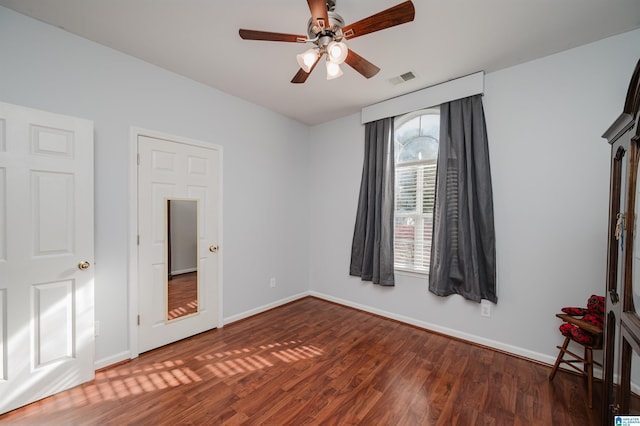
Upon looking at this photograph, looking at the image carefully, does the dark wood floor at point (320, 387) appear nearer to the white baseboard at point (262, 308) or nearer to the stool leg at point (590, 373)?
the stool leg at point (590, 373)

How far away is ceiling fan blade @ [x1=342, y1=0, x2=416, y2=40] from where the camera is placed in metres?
1.41

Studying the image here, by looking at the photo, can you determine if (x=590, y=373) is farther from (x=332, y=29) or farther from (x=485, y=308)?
(x=332, y=29)

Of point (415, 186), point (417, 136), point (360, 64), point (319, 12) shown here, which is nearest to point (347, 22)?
point (360, 64)

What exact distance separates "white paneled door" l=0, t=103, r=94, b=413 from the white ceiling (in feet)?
2.72

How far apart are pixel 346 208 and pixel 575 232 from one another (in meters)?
2.45

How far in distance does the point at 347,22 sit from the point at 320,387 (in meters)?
2.84

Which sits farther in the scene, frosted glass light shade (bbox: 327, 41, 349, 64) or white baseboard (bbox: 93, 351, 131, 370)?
white baseboard (bbox: 93, 351, 131, 370)

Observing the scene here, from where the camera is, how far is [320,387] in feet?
6.70

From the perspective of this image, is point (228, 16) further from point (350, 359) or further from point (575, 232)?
point (575, 232)

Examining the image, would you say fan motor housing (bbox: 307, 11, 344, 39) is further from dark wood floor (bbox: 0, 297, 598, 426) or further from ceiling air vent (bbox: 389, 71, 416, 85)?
dark wood floor (bbox: 0, 297, 598, 426)

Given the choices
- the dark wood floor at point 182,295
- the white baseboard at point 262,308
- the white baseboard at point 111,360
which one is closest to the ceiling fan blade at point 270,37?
the dark wood floor at point 182,295

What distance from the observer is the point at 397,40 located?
216 cm

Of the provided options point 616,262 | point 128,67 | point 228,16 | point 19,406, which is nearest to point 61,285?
point 19,406

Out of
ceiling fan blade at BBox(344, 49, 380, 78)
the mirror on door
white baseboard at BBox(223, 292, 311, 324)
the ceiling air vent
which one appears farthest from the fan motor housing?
white baseboard at BBox(223, 292, 311, 324)
